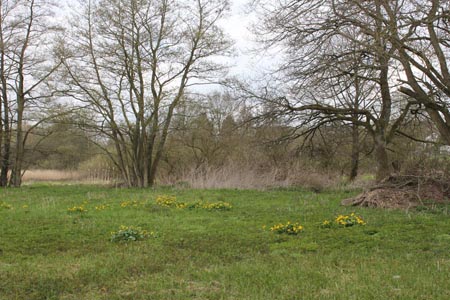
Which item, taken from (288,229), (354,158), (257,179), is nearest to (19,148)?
(257,179)

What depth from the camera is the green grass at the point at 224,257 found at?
505 centimetres

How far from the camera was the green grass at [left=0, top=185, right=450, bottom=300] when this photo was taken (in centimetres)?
505

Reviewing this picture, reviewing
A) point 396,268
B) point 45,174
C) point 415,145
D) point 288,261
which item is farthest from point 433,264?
point 45,174

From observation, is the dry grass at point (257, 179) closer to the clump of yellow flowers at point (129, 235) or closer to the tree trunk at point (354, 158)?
the tree trunk at point (354, 158)

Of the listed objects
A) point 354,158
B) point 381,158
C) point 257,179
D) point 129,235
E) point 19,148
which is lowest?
point 129,235

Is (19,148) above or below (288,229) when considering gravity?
above

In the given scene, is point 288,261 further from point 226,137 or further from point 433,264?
point 226,137

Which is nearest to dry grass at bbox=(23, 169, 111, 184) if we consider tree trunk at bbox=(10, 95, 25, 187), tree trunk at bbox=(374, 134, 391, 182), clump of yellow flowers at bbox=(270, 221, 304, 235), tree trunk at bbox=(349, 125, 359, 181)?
tree trunk at bbox=(10, 95, 25, 187)

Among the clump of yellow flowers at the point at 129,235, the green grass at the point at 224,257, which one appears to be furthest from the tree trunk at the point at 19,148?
the clump of yellow flowers at the point at 129,235

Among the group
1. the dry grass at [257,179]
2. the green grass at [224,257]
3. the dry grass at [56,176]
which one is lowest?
the green grass at [224,257]

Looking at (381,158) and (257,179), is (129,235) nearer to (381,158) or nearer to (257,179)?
(381,158)

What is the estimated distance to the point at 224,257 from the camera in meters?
6.96

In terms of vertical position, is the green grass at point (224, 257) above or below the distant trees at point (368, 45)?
below

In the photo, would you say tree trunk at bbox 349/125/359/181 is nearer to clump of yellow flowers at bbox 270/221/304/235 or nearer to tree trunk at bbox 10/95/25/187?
clump of yellow flowers at bbox 270/221/304/235
